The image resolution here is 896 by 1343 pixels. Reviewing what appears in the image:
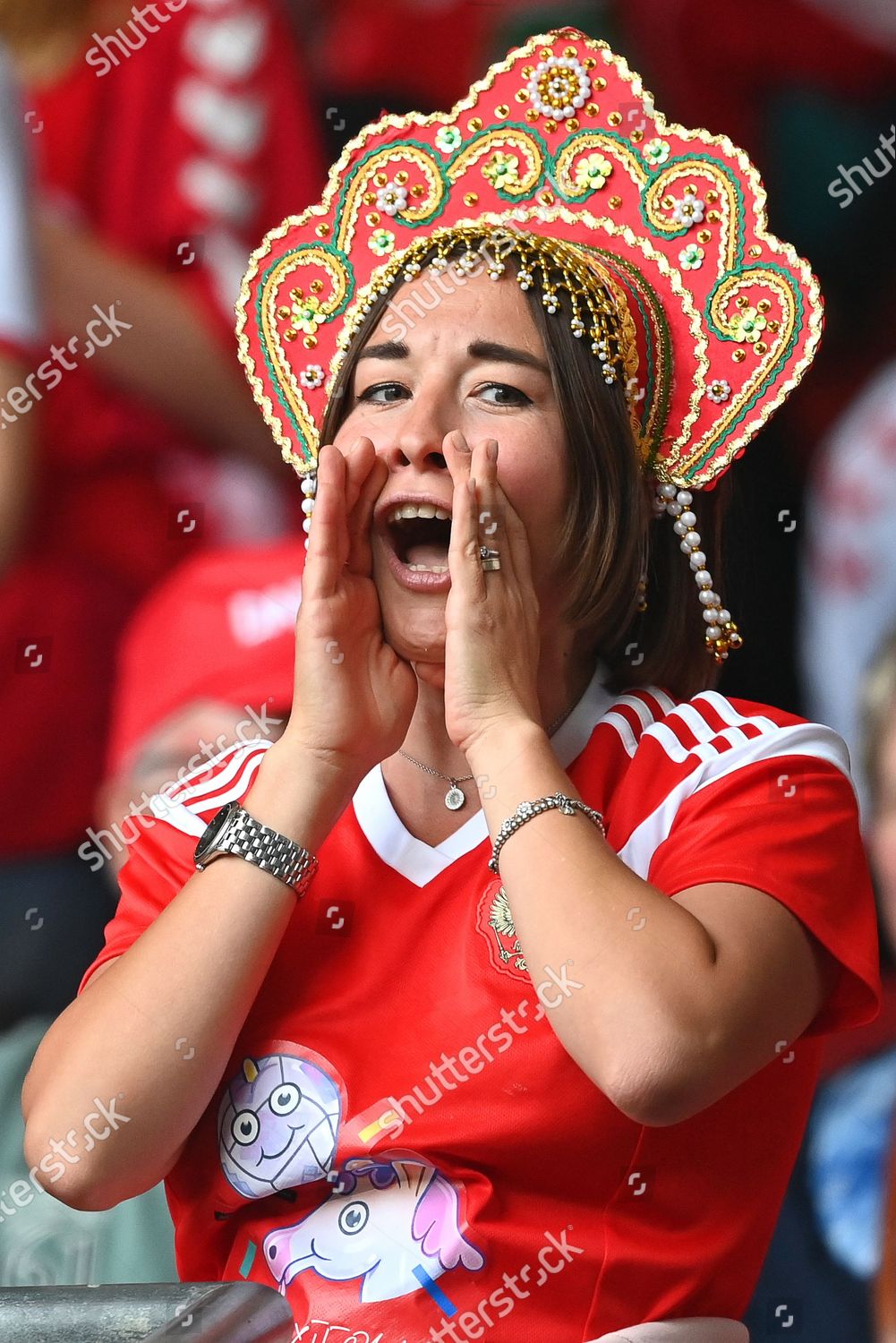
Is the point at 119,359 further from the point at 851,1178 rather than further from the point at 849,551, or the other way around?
the point at 851,1178

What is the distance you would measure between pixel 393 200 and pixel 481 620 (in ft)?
1.78

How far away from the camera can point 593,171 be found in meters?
1.54

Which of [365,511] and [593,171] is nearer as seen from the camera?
[365,511]

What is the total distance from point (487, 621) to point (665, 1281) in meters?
0.50

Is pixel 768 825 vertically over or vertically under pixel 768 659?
over

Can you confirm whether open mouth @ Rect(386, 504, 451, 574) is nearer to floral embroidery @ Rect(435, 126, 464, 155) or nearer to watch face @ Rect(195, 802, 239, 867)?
watch face @ Rect(195, 802, 239, 867)

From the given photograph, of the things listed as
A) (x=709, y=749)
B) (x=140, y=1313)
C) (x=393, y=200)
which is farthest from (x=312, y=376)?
(x=140, y=1313)

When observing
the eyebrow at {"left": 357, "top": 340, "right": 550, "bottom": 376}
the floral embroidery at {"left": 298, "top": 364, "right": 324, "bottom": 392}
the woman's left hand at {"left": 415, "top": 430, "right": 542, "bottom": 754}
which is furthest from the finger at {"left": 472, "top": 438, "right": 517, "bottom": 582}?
the floral embroidery at {"left": 298, "top": 364, "right": 324, "bottom": 392}

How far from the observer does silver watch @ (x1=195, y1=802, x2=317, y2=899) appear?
1230 mm

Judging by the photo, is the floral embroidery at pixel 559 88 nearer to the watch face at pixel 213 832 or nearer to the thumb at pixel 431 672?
the thumb at pixel 431 672

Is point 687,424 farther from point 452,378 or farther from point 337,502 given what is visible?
point 337,502

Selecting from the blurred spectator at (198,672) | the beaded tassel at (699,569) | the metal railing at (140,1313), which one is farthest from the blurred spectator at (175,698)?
the metal railing at (140,1313)

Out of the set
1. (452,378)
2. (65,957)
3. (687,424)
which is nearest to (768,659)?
(687,424)

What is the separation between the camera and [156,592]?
192 cm
